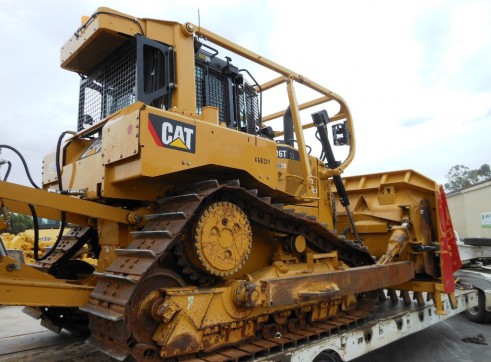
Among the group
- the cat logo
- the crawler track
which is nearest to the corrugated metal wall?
the crawler track

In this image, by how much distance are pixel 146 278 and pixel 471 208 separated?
1175 inches

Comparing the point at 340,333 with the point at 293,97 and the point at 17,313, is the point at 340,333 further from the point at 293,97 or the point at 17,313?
the point at 17,313

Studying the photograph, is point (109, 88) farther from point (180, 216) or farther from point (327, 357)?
point (327, 357)

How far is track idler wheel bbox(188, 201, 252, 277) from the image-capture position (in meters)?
3.32

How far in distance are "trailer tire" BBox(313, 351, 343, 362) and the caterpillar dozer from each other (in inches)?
11.2

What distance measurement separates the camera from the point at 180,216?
10.5 ft

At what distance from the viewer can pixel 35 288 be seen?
3.13m

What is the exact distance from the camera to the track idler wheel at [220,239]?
3316mm

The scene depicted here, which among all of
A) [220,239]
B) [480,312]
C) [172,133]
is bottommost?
[480,312]

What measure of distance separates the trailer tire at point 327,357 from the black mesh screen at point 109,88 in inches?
128

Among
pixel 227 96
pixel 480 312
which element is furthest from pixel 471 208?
pixel 227 96

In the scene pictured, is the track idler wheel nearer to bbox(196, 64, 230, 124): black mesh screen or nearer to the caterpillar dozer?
the caterpillar dozer

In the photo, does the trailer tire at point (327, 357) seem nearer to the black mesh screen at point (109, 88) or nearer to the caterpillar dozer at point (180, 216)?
the caterpillar dozer at point (180, 216)

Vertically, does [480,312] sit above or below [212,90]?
→ below
